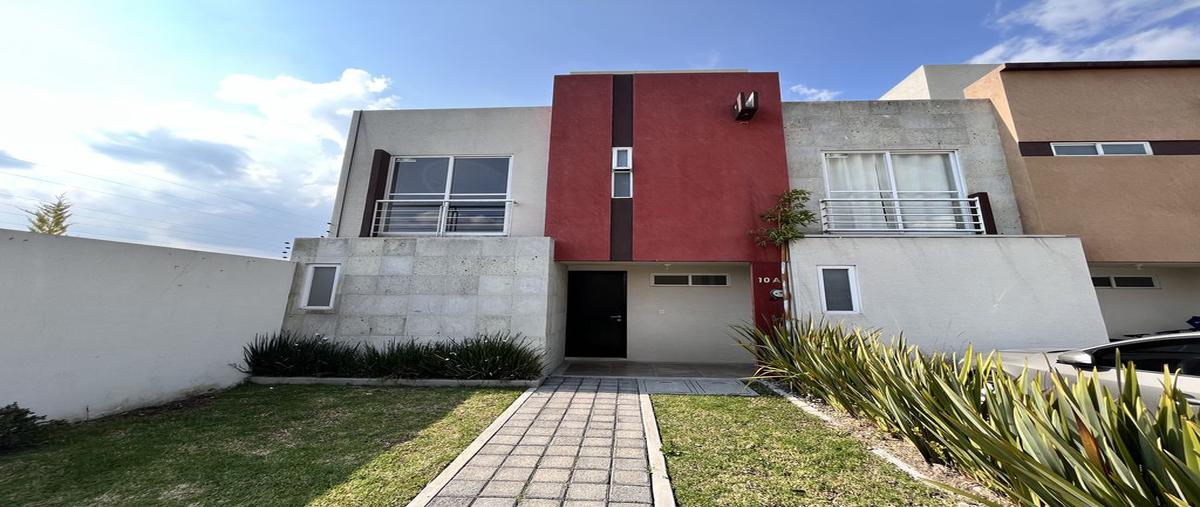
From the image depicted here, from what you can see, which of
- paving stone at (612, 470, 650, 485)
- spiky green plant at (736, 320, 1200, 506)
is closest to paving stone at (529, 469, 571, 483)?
paving stone at (612, 470, 650, 485)

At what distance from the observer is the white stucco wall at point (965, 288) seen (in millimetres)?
6621

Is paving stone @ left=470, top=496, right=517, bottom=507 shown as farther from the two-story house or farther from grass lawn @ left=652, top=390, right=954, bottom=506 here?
the two-story house

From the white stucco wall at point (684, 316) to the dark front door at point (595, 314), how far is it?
213mm

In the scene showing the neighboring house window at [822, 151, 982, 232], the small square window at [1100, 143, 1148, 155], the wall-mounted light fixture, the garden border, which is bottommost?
the garden border

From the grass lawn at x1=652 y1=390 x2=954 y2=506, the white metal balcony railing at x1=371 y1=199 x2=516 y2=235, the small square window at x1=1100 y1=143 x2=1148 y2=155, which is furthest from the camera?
the white metal balcony railing at x1=371 y1=199 x2=516 y2=235

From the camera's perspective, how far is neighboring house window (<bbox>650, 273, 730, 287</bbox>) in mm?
9203

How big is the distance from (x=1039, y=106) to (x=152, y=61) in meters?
16.8

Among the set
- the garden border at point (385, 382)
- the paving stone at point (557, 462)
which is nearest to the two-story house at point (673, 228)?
the garden border at point (385, 382)

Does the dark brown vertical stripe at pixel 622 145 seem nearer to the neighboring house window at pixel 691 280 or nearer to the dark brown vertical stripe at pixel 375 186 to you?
the neighboring house window at pixel 691 280

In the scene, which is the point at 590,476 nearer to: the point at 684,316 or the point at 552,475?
the point at 552,475

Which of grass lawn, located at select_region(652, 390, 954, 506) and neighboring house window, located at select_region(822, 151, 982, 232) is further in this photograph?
neighboring house window, located at select_region(822, 151, 982, 232)

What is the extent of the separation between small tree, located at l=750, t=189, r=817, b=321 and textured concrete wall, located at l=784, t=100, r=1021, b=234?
0.50m

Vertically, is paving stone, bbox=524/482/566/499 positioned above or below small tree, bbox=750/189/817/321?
below

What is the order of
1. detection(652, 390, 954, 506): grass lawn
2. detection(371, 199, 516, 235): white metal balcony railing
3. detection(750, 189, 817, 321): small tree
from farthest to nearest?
detection(371, 199, 516, 235): white metal balcony railing → detection(750, 189, 817, 321): small tree → detection(652, 390, 954, 506): grass lawn
